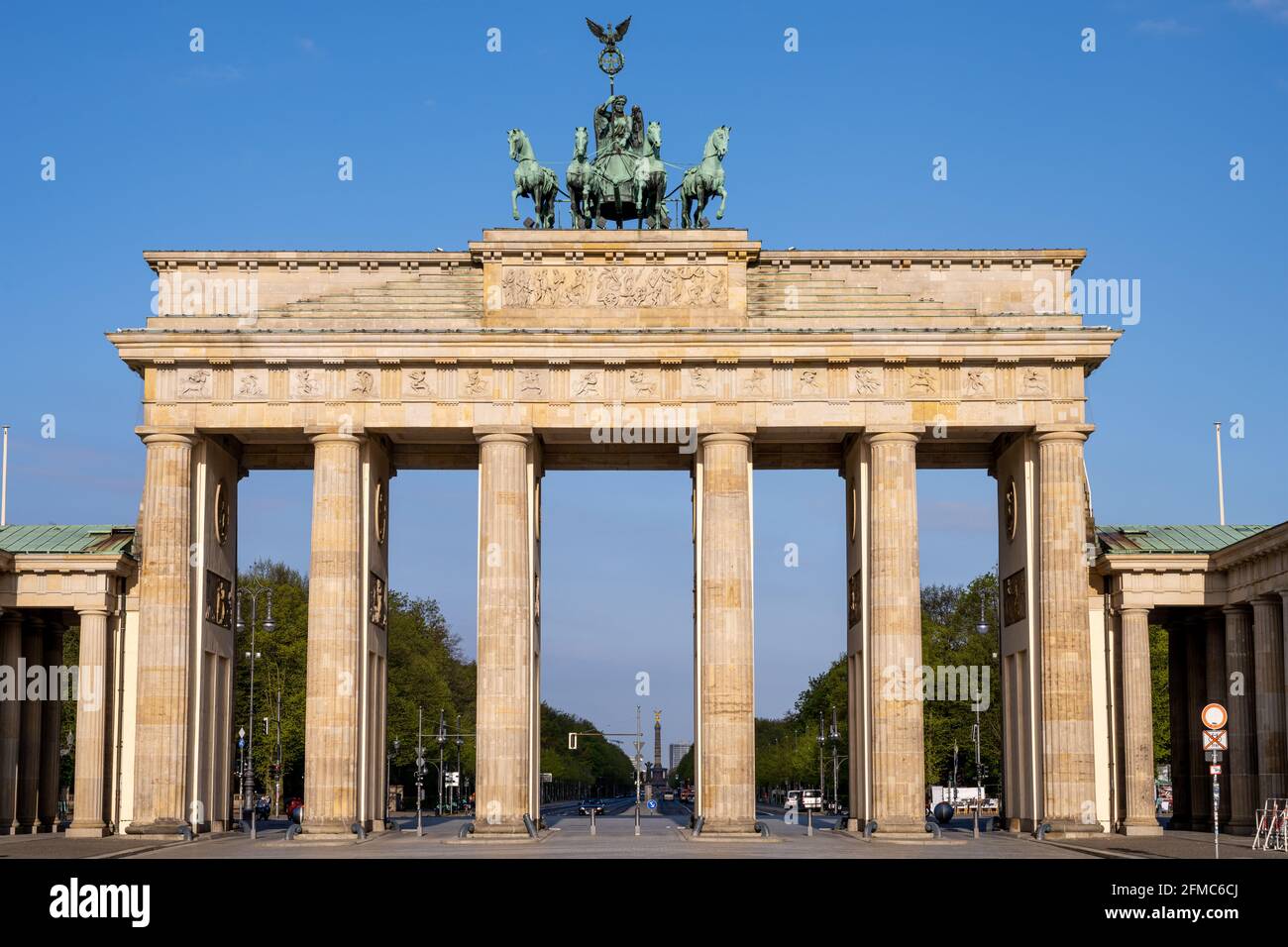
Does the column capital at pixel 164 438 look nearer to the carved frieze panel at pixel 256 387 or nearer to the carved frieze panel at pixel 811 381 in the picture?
the carved frieze panel at pixel 256 387

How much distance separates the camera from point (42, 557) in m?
52.5

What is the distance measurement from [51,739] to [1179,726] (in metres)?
38.1

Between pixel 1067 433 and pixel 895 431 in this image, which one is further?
pixel 895 431

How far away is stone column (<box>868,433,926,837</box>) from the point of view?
5069 cm

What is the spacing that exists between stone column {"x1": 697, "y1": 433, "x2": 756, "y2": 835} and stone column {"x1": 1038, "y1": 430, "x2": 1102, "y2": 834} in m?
8.66

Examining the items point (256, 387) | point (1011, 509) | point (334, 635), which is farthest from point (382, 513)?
point (1011, 509)

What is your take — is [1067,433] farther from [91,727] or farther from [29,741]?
[29,741]

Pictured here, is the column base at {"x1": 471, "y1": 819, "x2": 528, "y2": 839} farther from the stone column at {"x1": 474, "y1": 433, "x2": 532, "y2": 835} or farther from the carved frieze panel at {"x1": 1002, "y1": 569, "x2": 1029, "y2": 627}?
the carved frieze panel at {"x1": 1002, "y1": 569, "x2": 1029, "y2": 627}

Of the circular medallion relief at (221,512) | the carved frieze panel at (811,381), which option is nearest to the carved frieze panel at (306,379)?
the circular medallion relief at (221,512)

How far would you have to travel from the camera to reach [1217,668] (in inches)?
2208

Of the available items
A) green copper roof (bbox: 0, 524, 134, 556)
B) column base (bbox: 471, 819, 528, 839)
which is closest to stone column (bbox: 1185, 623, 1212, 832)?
column base (bbox: 471, 819, 528, 839)

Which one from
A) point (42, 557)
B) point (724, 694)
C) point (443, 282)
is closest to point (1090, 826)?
point (724, 694)

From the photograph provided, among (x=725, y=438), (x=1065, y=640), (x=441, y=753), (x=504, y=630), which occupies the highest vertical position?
(x=725, y=438)
